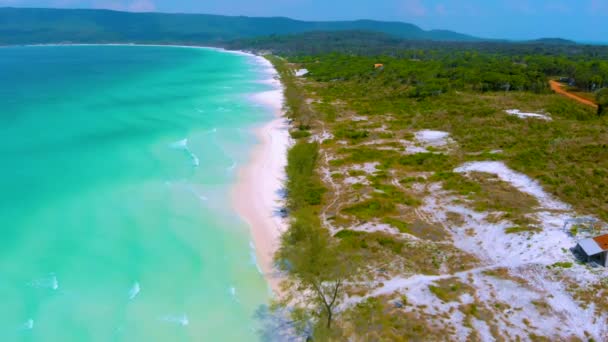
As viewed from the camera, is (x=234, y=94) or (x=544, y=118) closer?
(x=544, y=118)

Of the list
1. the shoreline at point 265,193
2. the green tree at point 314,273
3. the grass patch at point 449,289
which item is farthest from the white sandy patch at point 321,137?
the grass patch at point 449,289

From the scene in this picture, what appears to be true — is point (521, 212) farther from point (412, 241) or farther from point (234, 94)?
point (234, 94)

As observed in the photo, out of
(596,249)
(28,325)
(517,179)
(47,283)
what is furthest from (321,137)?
(28,325)

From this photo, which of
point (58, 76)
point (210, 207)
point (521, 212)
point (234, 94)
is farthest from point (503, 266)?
point (58, 76)

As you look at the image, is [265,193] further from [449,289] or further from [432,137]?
[432,137]

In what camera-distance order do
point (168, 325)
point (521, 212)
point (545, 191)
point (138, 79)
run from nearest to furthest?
point (168, 325) → point (521, 212) → point (545, 191) → point (138, 79)

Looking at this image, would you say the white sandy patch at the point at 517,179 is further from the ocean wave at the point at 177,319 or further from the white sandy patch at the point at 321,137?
the ocean wave at the point at 177,319

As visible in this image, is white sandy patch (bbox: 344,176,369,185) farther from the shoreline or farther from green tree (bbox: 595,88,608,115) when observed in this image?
green tree (bbox: 595,88,608,115)
